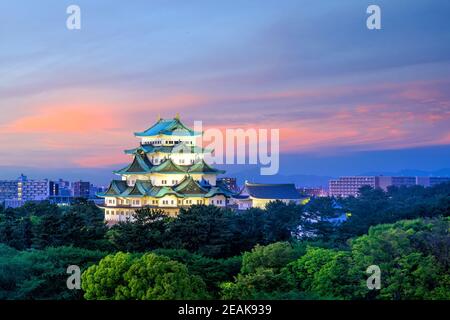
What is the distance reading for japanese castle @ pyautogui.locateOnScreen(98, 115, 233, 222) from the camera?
3944cm

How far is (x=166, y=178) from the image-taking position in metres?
40.7

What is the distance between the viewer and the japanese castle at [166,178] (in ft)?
129

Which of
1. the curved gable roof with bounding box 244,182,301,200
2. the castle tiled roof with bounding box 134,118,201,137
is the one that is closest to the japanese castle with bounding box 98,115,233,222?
the castle tiled roof with bounding box 134,118,201,137

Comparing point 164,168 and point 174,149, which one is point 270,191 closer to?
point 174,149

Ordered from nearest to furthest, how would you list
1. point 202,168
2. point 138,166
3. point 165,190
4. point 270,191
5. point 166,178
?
Result: point 165,190, point 202,168, point 166,178, point 138,166, point 270,191

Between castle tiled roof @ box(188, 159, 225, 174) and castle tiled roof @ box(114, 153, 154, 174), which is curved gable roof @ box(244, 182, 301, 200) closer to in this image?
castle tiled roof @ box(188, 159, 225, 174)

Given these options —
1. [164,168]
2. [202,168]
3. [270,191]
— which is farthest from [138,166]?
[270,191]

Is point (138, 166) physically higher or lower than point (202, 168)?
higher

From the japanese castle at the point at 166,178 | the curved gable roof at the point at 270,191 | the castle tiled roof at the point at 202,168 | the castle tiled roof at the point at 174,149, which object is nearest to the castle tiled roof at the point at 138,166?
the japanese castle at the point at 166,178

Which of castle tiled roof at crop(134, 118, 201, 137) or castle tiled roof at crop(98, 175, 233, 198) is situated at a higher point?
castle tiled roof at crop(134, 118, 201, 137)

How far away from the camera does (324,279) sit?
23500 millimetres
